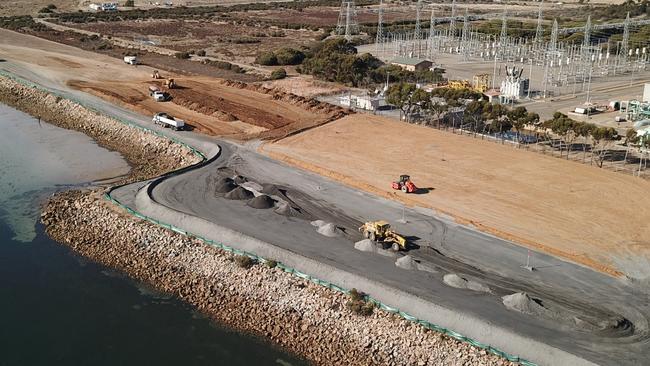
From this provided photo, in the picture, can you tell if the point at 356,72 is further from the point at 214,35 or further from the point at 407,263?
the point at 214,35

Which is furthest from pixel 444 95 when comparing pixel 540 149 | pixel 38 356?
pixel 38 356

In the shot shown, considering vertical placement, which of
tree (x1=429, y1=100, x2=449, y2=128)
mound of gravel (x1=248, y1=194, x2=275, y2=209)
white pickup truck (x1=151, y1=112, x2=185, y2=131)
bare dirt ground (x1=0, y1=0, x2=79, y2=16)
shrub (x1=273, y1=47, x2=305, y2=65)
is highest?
bare dirt ground (x1=0, y1=0, x2=79, y2=16)

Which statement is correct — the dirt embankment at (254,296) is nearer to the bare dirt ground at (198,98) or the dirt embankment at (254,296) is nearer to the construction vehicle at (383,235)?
the construction vehicle at (383,235)

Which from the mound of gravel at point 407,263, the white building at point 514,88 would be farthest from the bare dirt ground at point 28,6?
the mound of gravel at point 407,263

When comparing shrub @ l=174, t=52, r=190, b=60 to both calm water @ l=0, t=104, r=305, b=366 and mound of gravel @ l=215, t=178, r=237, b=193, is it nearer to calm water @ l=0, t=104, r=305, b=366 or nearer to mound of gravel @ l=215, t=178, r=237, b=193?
calm water @ l=0, t=104, r=305, b=366

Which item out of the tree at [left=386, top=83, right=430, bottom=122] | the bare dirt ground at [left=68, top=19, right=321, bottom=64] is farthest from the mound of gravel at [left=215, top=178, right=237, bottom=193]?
the bare dirt ground at [left=68, top=19, right=321, bottom=64]

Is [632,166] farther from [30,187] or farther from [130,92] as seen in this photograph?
[130,92]
